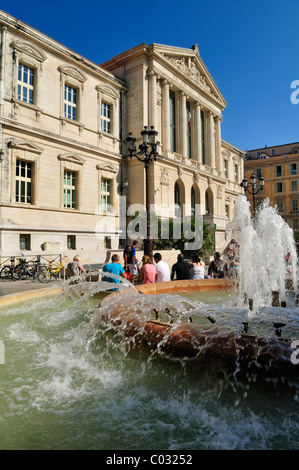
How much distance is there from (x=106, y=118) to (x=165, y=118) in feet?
16.6

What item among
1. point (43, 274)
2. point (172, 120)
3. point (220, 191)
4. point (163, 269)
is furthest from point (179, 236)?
point (220, 191)

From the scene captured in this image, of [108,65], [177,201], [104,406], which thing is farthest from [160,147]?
[104,406]

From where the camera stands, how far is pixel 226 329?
10.7 feet

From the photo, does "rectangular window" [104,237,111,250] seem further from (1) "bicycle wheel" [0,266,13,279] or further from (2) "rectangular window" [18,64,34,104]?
(2) "rectangular window" [18,64,34,104]

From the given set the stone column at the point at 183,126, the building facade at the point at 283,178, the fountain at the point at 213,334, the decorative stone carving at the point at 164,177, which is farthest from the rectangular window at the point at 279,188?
the fountain at the point at 213,334

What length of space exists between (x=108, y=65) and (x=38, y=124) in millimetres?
11648

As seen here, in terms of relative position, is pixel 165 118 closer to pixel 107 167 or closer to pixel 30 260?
pixel 107 167

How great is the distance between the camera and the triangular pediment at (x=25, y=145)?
1644 centimetres

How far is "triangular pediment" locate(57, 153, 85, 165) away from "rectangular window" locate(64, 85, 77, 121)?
2550mm

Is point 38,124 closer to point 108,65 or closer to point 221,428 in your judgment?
point 108,65

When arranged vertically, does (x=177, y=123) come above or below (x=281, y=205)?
above

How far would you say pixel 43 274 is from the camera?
41.8 feet

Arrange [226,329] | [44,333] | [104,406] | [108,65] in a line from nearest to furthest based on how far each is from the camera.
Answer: [104,406], [226,329], [44,333], [108,65]

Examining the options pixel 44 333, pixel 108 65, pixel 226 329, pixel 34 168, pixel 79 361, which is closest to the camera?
pixel 226 329
